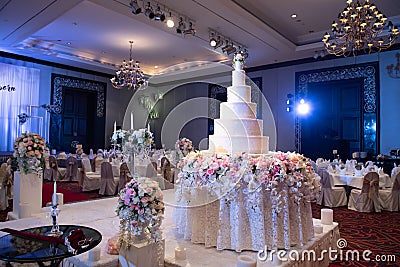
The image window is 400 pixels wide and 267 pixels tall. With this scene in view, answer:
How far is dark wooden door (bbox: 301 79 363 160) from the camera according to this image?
9.34m

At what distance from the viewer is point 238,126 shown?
3.42 m

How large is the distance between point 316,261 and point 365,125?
718cm

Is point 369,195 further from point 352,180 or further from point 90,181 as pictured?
point 90,181

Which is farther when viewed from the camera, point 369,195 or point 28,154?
point 369,195

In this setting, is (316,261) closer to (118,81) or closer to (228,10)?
(228,10)

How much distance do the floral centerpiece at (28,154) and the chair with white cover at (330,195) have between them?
570 centimetres

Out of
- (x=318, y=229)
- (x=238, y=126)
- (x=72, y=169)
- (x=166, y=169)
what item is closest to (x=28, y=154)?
(x=238, y=126)

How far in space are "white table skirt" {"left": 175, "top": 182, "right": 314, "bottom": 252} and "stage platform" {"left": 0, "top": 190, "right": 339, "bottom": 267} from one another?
95 millimetres

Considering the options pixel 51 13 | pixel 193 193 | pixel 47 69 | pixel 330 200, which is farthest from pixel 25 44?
pixel 330 200

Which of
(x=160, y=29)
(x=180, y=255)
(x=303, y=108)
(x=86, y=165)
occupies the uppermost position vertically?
(x=160, y=29)

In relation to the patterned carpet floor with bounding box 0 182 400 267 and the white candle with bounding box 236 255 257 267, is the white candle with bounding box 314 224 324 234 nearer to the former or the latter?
the patterned carpet floor with bounding box 0 182 400 267

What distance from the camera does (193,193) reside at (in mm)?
3168

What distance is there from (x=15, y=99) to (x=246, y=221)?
10760mm

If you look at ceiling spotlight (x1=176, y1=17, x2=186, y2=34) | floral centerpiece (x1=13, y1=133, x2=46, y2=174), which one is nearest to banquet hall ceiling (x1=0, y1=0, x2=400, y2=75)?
ceiling spotlight (x1=176, y1=17, x2=186, y2=34)
